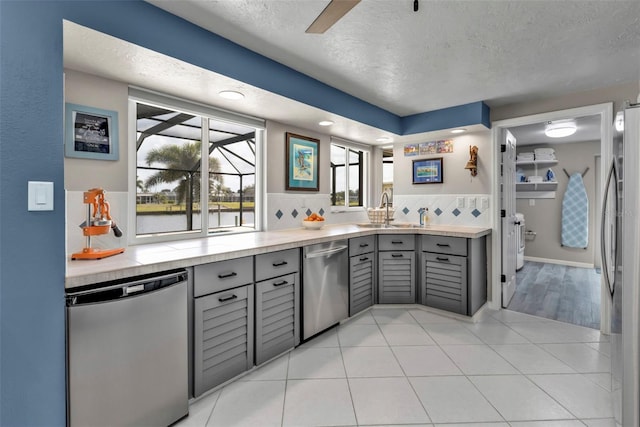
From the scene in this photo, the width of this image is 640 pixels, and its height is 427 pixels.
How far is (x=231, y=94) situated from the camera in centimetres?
220

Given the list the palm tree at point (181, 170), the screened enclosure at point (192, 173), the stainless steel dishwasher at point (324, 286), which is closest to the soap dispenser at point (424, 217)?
the stainless steel dishwasher at point (324, 286)

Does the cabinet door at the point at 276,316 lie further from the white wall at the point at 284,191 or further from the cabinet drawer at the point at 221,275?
the white wall at the point at 284,191

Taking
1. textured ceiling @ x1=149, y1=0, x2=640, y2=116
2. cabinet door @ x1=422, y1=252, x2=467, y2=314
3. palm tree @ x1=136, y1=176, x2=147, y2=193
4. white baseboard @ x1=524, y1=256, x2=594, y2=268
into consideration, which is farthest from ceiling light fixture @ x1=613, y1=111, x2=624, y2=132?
white baseboard @ x1=524, y1=256, x2=594, y2=268

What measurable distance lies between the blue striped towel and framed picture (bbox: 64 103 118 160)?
6.66 meters

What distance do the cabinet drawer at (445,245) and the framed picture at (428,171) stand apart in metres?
0.92

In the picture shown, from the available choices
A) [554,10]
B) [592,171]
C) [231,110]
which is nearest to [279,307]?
[231,110]

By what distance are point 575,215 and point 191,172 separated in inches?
245

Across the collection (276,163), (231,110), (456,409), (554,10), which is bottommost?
(456,409)

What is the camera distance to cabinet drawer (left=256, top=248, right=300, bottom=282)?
2023 millimetres

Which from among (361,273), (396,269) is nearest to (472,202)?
(396,269)

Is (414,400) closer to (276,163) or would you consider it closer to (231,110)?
(276,163)

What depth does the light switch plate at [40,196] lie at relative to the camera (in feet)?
3.83

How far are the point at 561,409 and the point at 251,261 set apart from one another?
2.02 metres

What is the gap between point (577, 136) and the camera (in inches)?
189
